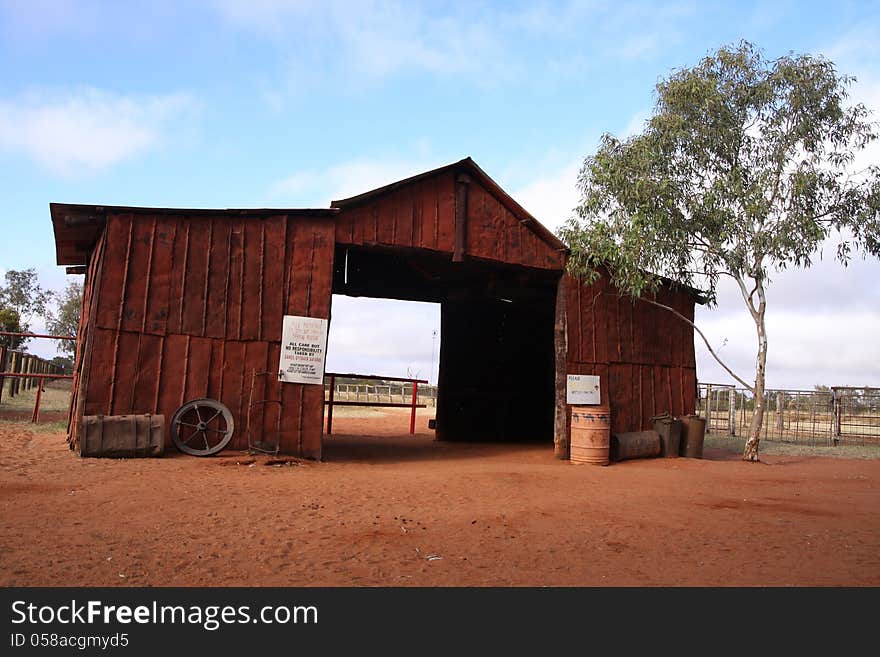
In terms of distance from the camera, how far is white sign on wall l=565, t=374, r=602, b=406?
47.0 feet

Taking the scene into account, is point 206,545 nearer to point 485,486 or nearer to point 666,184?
point 485,486

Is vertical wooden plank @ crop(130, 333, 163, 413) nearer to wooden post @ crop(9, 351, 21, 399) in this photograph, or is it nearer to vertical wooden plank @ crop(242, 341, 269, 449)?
vertical wooden plank @ crop(242, 341, 269, 449)

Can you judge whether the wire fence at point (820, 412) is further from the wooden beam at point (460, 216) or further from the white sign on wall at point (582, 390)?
the wooden beam at point (460, 216)

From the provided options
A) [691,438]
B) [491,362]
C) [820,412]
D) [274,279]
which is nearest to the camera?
[274,279]

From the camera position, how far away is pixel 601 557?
5.71 m

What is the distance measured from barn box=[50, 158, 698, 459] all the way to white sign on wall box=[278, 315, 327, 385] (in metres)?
0.14

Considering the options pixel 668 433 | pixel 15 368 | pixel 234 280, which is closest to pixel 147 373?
pixel 234 280

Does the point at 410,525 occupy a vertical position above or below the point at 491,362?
below

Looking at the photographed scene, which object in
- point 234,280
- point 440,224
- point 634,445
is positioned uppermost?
point 440,224

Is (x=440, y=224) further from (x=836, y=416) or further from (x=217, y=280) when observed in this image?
(x=836, y=416)

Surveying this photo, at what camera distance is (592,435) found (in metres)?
13.4

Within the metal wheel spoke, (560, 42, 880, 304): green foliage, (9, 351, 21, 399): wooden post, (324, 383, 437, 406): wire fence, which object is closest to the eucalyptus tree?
(560, 42, 880, 304): green foliage

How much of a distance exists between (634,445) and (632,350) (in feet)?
7.74

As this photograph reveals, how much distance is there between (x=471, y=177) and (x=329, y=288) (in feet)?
13.0
